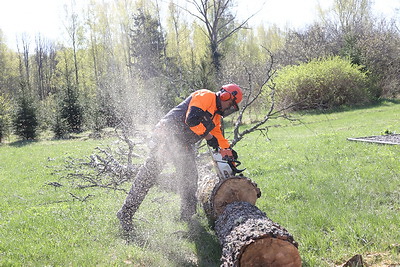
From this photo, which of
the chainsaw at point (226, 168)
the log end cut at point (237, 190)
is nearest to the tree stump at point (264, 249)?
the log end cut at point (237, 190)

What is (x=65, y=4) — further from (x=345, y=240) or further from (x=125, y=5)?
(x=345, y=240)

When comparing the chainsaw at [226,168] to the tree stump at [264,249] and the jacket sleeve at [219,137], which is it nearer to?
the jacket sleeve at [219,137]

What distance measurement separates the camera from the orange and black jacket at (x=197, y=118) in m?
3.97

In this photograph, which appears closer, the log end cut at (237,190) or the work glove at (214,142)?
the log end cut at (237,190)

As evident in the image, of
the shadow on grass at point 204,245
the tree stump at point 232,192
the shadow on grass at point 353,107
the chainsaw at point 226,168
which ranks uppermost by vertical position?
the shadow on grass at point 353,107

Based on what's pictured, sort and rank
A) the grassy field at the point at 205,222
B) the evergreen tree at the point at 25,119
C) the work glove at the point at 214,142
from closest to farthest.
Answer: the grassy field at the point at 205,222
the work glove at the point at 214,142
the evergreen tree at the point at 25,119

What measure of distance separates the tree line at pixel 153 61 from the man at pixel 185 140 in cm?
165

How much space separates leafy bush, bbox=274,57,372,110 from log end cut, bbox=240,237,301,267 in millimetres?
17725

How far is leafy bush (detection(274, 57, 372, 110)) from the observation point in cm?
1983

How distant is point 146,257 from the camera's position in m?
3.57

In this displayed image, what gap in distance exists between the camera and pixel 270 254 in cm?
265

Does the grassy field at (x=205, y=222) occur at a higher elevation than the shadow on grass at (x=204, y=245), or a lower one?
higher

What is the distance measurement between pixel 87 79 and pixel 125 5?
9.96 metres

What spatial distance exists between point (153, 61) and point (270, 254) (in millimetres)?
A: 25590
